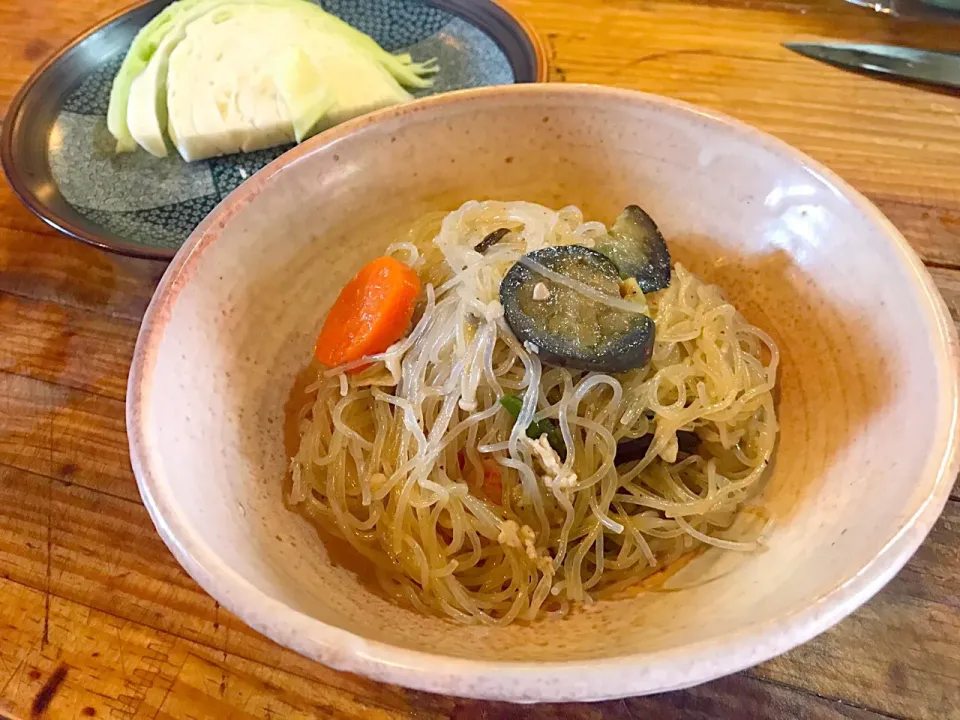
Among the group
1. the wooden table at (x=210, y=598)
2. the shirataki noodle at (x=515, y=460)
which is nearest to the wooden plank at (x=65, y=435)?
the wooden table at (x=210, y=598)

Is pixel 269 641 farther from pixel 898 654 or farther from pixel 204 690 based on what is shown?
pixel 898 654

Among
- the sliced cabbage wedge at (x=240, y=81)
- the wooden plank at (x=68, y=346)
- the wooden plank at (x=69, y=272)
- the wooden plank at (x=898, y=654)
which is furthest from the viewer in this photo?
the sliced cabbage wedge at (x=240, y=81)

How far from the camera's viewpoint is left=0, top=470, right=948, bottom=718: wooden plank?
5.00 feet

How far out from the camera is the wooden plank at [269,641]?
5.00ft

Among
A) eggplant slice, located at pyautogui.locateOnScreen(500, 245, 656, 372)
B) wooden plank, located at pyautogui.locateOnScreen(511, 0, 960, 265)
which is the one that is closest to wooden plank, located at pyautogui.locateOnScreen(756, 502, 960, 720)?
eggplant slice, located at pyautogui.locateOnScreen(500, 245, 656, 372)

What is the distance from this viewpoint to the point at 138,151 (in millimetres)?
2949

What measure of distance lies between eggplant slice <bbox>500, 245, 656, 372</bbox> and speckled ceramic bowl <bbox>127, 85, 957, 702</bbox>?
434 mm

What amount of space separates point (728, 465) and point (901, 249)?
0.61 meters

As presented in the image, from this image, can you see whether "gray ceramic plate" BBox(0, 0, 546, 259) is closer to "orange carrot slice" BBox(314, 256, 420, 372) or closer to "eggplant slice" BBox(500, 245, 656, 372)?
"orange carrot slice" BBox(314, 256, 420, 372)

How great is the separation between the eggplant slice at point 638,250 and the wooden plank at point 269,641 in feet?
2.87

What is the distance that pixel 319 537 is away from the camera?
1702mm

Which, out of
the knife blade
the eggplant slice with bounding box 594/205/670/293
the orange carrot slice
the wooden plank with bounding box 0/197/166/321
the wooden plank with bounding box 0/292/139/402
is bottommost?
the wooden plank with bounding box 0/292/139/402

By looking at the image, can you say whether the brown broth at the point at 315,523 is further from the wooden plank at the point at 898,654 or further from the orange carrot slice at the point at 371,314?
the wooden plank at the point at 898,654

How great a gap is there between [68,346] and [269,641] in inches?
48.8
